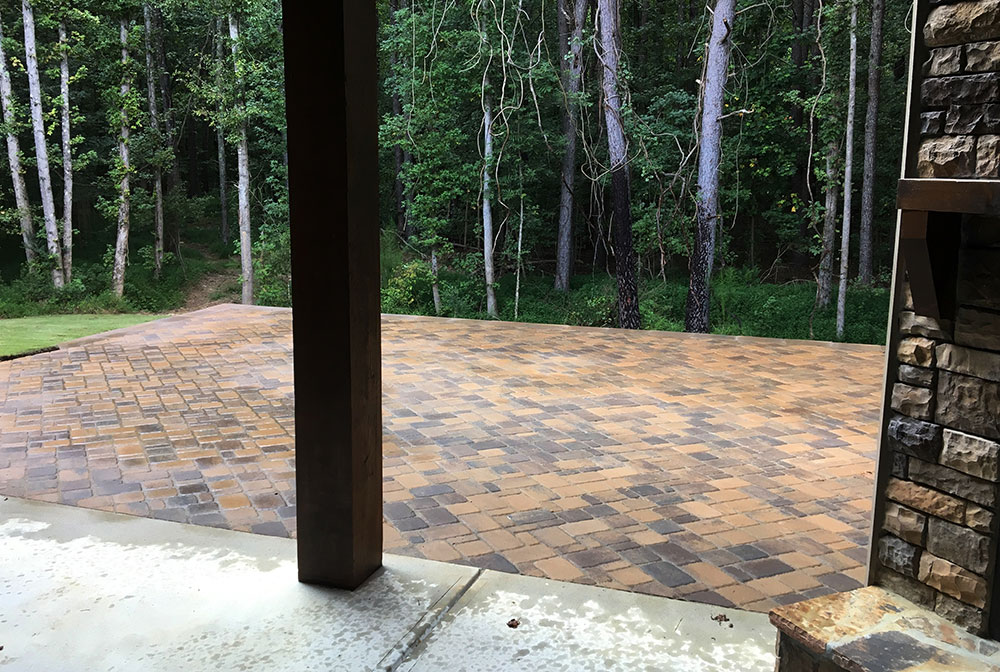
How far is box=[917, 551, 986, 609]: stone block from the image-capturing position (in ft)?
5.21

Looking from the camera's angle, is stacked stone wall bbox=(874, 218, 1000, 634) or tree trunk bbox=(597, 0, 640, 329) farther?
tree trunk bbox=(597, 0, 640, 329)

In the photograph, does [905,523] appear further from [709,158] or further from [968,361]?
[709,158]

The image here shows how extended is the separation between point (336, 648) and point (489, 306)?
1128cm

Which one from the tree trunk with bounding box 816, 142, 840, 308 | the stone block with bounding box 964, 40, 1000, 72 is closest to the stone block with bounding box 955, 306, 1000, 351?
the stone block with bounding box 964, 40, 1000, 72

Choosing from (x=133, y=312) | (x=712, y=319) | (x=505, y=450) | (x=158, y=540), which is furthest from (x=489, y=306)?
(x=158, y=540)

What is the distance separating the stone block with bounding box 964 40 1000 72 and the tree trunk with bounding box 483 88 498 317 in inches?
397

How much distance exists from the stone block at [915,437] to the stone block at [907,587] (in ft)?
0.96

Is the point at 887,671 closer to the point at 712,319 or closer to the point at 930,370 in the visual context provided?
the point at 930,370

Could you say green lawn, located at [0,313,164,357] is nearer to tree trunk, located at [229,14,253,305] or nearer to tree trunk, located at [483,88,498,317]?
tree trunk, located at [229,14,253,305]

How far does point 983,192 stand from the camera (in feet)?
4.77

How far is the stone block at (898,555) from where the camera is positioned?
172cm

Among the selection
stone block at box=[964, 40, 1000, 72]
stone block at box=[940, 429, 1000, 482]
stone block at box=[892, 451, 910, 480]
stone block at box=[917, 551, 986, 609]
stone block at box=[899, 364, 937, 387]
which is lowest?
stone block at box=[917, 551, 986, 609]

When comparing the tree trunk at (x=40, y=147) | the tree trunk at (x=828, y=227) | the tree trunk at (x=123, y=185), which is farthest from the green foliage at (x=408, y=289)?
the tree trunk at (x=828, y=227)

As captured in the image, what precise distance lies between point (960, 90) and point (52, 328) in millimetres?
11468
